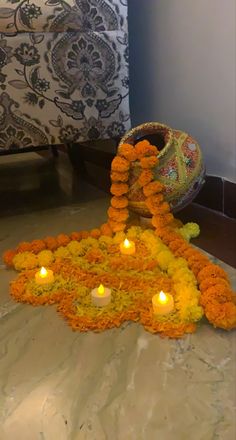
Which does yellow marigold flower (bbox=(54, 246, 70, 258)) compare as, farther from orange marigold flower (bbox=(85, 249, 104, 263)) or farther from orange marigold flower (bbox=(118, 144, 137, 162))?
orange marigold flower (bbox=(118, 144, 137, 162))

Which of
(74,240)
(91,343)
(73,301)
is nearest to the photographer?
(91,343)

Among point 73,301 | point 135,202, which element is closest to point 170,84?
point 135,202

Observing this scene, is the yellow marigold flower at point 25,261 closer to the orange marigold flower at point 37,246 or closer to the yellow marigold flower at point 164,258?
the orange marigold flower at point 37,246

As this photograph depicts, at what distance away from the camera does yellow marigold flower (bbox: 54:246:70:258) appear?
100cm

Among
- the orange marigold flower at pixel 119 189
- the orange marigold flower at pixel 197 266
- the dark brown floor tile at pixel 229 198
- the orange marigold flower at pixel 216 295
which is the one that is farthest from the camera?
the dark brown floor tile at pixel 229 198

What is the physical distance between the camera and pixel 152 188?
105cm

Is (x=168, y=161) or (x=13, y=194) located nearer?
(x=168, y=161)

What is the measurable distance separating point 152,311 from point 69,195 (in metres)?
0.83

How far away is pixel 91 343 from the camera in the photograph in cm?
72

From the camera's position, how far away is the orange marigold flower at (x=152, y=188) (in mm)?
1048

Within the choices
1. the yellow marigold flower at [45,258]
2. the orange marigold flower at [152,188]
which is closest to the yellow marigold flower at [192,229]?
the orange marigold flower at [152,188]

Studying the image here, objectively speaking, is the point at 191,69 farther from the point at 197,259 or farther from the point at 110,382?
the point at 110,382

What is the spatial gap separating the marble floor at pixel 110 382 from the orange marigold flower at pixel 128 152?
424 mm

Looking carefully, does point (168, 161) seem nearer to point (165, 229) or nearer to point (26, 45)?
point (165, 229)
